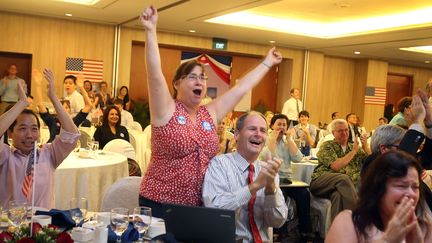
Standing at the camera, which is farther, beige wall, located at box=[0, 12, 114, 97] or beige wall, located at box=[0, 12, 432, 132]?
beige wall, located at box=[0, 12, 432, 132]

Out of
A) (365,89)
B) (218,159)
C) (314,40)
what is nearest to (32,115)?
(218,159)

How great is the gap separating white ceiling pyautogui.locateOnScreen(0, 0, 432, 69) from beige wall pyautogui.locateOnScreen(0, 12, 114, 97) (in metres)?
0.30

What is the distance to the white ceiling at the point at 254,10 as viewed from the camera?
818 centimetres

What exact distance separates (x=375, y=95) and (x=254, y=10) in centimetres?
664

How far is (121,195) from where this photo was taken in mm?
2812

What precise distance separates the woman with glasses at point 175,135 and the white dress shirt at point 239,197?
0.23 feet

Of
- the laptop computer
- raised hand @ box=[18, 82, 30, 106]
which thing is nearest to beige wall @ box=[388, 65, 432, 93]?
raised hand @ box=[18, 82, 30, 106]

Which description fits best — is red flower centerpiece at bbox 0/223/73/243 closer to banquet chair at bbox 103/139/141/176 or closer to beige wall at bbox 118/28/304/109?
banquet chair at bbox 103/139/141/176

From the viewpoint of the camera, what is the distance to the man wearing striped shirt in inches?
89.7

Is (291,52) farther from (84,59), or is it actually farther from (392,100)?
(84,59)

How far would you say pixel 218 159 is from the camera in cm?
242

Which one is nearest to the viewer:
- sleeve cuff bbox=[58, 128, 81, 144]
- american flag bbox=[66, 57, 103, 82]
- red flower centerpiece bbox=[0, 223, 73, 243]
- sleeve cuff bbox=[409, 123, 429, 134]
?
red flower centerpiece bbox=[0, 223, 73, 243]

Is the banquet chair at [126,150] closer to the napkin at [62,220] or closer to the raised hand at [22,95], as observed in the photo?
the raised hand at [22,95]

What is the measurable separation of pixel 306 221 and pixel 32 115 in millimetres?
3343
